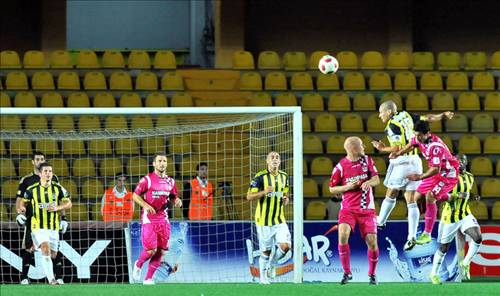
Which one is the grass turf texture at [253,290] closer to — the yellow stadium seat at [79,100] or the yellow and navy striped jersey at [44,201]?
the yellow and navy striped jersey at [44,201]

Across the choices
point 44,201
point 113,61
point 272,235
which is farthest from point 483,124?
point 44,201

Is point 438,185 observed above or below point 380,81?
below

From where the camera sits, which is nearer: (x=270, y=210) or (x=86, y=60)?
(x=270, y=210)

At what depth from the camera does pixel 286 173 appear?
15.9 meters

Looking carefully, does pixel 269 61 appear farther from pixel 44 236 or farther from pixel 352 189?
pixel 352 189

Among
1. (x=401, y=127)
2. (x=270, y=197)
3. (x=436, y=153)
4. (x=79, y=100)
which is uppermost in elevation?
(x=79, y=100)

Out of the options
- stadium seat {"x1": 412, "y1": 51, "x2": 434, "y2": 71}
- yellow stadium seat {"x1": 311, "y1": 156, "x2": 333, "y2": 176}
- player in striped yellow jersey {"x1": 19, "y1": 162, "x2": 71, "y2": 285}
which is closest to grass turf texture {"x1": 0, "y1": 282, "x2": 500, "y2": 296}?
player in striped yellow jersey {"x1": 19, "y1": 162, "x2": 71, "y2": 285}

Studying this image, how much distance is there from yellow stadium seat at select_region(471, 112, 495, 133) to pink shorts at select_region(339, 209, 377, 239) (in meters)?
7.31

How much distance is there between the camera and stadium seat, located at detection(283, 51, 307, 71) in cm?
2077

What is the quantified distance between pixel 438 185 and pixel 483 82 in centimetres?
687

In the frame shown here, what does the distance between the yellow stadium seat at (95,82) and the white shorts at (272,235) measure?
551 centimetres

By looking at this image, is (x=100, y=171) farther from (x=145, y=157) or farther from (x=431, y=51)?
(x=431, y=51)

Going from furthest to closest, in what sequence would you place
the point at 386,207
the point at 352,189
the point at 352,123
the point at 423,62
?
the point at 423,62 → the point at 352,123 → the point at 386,207 → the point at 352,189

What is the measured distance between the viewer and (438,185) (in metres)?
14.0
